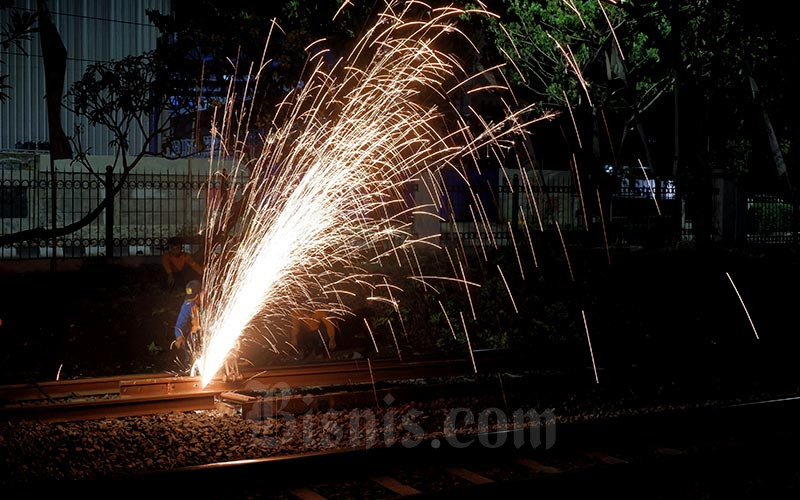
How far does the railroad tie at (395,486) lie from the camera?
602 centimetres

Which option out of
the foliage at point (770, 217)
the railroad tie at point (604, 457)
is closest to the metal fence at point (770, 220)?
the foliage at point (770, 217)

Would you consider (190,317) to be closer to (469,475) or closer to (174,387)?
(174,387)

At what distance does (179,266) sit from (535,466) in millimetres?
9135

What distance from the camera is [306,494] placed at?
19.5 feet

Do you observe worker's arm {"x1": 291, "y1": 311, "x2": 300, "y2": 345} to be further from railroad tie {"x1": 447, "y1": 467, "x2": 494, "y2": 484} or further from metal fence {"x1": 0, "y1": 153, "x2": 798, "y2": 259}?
railroad tie {"x1": 447, "y1": 467, "x2": 494, "y2": 484}

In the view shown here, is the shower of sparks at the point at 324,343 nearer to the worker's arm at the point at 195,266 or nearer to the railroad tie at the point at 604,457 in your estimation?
the worker's arm at the point at 195,266

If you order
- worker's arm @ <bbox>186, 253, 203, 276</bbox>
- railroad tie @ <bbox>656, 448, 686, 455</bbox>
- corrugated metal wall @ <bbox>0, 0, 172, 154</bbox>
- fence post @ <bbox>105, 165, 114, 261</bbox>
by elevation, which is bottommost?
railroad tie @ <bbox>656, 448, 686, 455</bbox>

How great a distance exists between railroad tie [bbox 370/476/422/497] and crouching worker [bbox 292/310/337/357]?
21.8 feet

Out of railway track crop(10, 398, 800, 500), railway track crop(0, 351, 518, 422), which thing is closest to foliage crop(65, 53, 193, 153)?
railway track crop(0, 351, 518, 422)

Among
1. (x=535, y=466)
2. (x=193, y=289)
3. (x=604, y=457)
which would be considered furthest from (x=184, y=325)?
(x=604, y=457)

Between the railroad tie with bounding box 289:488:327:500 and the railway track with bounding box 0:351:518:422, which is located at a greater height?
the railway track with bounding box 0:351:518:422

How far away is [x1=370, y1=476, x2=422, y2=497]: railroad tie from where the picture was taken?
19.8 feet

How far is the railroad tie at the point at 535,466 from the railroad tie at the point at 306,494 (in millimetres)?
1767

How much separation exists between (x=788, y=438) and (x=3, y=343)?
35.3ft
